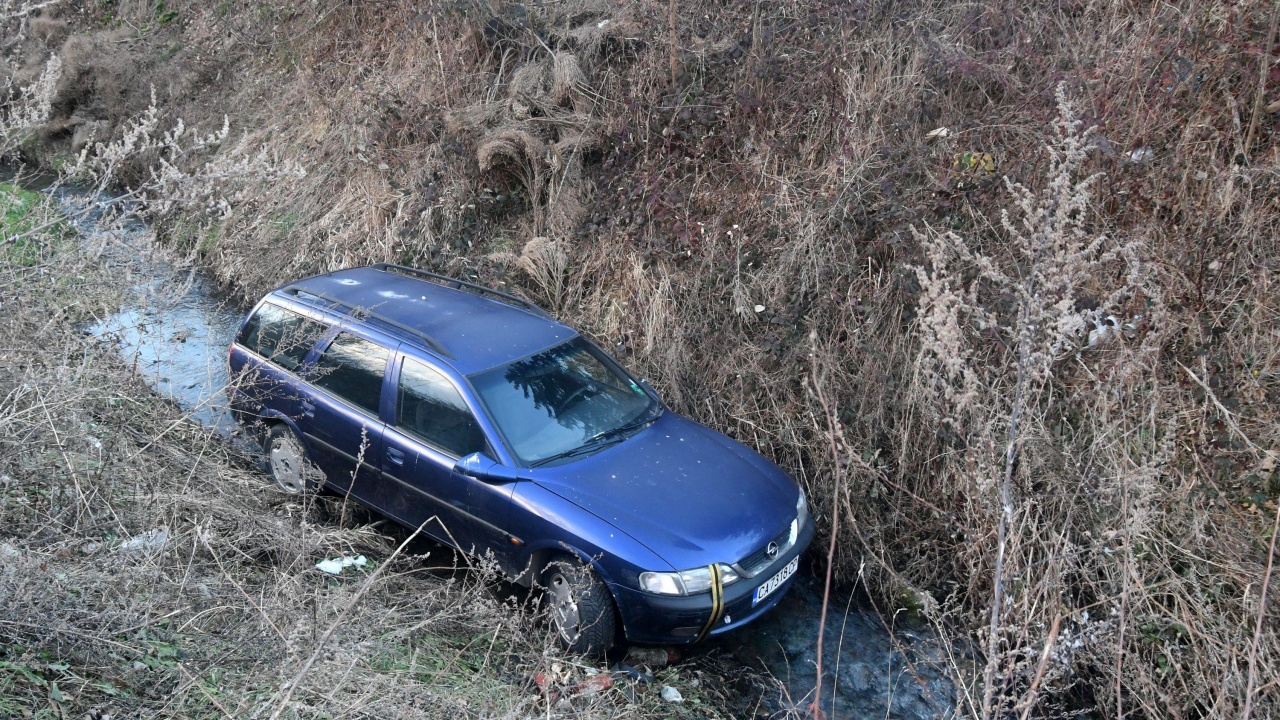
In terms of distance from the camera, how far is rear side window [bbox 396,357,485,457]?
16.3ft

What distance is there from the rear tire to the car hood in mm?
325

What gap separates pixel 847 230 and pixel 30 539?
5635 mm

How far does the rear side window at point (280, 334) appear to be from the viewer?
18.9 ft

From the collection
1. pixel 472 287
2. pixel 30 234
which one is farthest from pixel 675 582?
pixel 30 234

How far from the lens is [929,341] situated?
249cm

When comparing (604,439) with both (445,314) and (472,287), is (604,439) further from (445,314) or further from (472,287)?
(472,287)

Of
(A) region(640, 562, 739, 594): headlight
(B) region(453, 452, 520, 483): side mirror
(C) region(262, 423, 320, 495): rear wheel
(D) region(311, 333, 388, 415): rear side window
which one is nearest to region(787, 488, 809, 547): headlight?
(A) region(640, 562, 739, 594): headlight

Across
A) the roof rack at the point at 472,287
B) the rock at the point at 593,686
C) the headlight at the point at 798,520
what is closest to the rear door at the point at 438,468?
the rock at the point at 593,686

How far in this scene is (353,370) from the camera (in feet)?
18.1

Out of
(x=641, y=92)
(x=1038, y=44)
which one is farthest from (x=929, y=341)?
(x=641, y=92)

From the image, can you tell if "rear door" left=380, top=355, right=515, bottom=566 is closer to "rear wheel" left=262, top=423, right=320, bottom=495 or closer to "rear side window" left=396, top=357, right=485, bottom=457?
"rear side window" left=396, top=357, right=485, bottom=457

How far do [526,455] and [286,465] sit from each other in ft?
6.92

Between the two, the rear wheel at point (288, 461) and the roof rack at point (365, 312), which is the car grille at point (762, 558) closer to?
the roof rack at point (365, 312)

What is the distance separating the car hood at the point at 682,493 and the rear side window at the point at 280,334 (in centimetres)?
209
